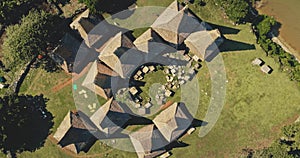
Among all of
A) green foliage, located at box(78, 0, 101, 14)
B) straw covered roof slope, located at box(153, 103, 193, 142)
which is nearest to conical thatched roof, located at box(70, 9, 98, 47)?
green foliage, located at box(78, 0, 101, 14)

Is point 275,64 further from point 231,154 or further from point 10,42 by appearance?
point 10,42

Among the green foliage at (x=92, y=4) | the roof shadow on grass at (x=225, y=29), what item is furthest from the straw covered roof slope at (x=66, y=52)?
the roof shadow on grass at (x=225, y=29)

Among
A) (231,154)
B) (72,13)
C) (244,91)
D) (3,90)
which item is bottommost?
(231,154)

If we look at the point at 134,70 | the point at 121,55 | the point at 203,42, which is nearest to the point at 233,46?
the point at 203,42

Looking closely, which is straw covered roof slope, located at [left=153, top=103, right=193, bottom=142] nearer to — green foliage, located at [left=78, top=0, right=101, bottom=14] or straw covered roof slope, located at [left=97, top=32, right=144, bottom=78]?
straw covered roof slope, located at [left=97, top=32, right=144, bottom=78]

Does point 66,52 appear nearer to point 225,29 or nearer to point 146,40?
point 146,40

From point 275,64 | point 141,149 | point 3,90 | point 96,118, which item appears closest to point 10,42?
point 3,90
